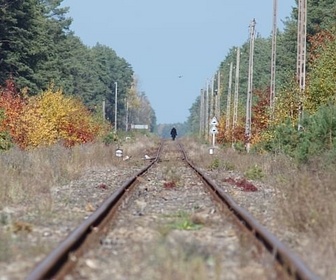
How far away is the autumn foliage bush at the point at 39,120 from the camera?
38.4 meters

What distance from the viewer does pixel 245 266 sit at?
923 centimetres

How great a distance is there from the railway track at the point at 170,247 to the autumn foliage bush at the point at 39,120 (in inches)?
761

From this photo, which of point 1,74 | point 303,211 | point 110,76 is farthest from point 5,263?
point 110,76

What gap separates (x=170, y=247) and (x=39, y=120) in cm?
3099

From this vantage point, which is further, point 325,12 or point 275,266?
point 325,12

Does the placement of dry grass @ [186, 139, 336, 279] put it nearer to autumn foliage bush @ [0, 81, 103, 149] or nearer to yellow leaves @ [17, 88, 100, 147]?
autumn foliage bush @ [0, 81, 103, 149]

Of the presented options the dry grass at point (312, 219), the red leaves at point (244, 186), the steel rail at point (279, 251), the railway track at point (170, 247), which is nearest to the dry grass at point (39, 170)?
the railway track at point (170, 247)

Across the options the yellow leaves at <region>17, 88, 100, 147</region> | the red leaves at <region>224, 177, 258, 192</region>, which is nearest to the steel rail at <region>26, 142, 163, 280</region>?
the red leaves at <region>224, 177, 258, 192</region>

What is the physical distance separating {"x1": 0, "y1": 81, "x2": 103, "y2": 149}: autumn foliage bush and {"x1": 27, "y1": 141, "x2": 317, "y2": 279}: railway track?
19.3m

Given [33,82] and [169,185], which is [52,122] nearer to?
[33,82]

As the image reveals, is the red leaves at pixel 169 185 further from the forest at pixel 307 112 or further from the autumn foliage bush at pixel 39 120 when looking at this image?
the autumn foliage bush at pixel 39 120

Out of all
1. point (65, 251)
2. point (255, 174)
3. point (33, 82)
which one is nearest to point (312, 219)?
point (65, 251)

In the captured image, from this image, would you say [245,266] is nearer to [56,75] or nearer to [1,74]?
[1,74]

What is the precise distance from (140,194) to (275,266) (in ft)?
37.4
